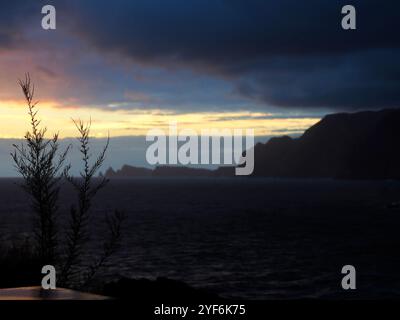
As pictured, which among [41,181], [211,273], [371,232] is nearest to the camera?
[41,181]

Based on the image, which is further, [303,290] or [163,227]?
[163,227]

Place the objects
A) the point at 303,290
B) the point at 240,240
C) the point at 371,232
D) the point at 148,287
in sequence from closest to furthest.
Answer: the point at 148,287 < the point at 303,290 < the point at 240,240 < the point at 371,232

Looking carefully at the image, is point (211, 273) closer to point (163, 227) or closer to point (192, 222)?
point (163, 227)

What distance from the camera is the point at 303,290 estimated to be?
34.0 m

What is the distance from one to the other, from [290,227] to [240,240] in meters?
16.9

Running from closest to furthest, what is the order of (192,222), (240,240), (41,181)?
1. (41,181)
2. (240,240)
3. (192,222)
